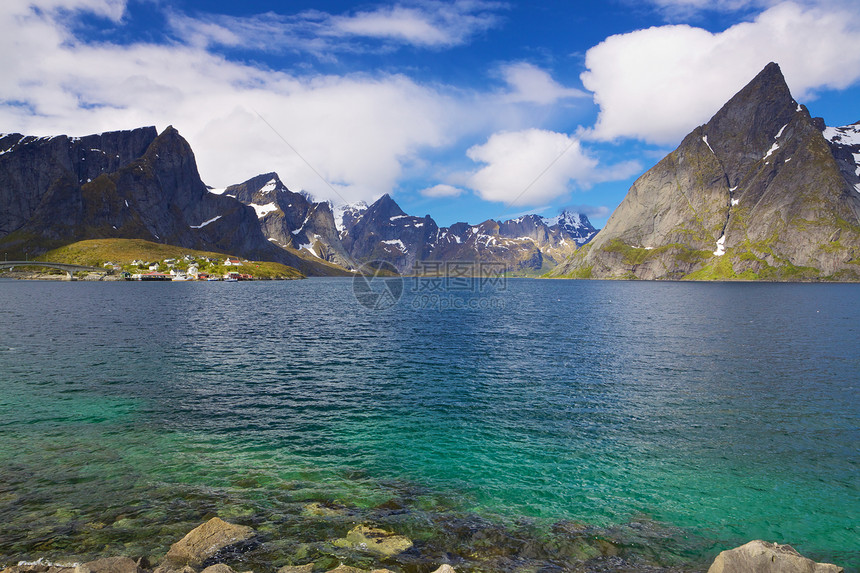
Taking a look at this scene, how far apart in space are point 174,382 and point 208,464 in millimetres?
22393

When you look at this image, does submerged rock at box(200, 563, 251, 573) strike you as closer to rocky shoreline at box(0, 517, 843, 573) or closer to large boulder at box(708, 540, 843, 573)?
rocky shoreline at box(0, 517, 843, 573)

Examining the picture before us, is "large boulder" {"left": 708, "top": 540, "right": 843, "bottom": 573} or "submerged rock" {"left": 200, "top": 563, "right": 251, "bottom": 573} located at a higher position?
"large boulder" {"left": 708, "top": 540, "right": 843, "bottom": 573}

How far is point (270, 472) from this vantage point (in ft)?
84.6

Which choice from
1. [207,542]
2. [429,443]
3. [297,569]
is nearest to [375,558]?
[297,569]

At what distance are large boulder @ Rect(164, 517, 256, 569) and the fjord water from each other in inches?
43.6

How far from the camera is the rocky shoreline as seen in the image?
15.3 m

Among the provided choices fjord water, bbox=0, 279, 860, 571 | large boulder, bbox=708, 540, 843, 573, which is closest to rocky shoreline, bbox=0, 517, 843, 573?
large boulder, bbox=708, 540, 843, 573

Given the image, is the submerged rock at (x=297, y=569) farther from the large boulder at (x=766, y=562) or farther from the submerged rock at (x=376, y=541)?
the large boulder at (x=766, y=562)

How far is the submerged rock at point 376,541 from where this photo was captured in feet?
60.9

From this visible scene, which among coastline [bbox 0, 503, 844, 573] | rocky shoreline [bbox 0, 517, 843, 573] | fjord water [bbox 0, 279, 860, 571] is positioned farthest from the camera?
fjord water [bbox 0, 279, 860, 571]

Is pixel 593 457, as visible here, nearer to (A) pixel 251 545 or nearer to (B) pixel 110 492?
(A) pixel 251 545

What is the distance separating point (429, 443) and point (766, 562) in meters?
19.7

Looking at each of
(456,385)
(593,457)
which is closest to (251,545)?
(593,457)

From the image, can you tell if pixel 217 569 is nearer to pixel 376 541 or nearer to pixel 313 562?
pixel 313 562
